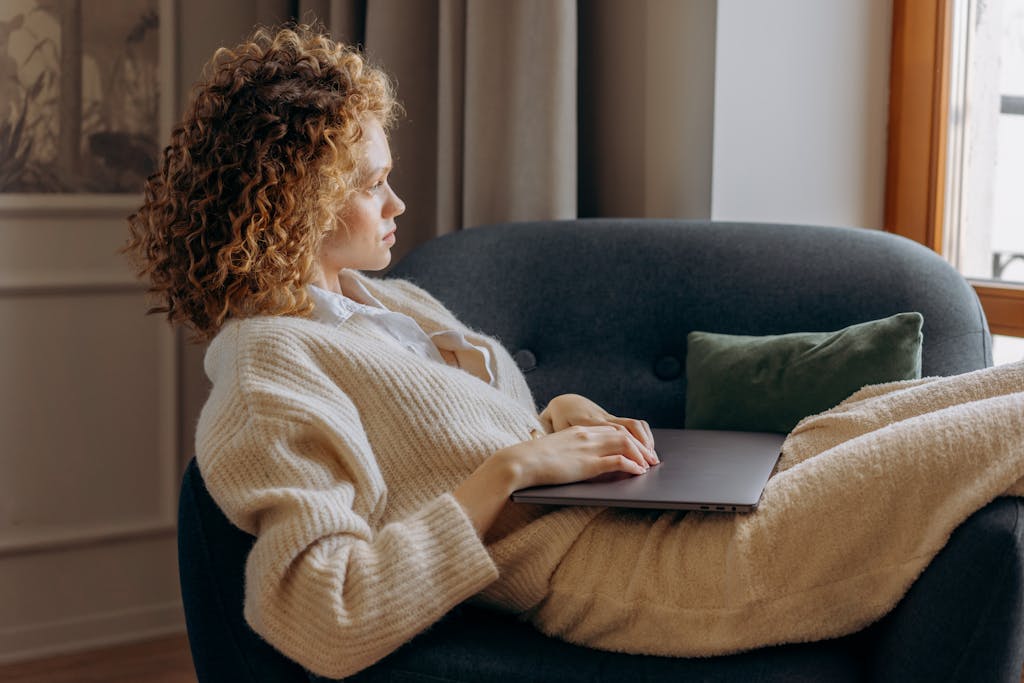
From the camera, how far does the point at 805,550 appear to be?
3.46 feet

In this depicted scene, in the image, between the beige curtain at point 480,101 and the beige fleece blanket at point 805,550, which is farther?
the beige curtain at point 480,101

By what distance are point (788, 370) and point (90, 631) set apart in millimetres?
1573

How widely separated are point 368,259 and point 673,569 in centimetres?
54

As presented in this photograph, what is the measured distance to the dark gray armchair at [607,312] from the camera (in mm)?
1130

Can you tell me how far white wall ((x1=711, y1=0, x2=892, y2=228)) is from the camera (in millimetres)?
1974

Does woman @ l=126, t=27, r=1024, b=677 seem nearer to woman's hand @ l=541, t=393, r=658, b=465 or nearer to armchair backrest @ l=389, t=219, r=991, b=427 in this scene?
woman's hand @ l=541, t=393, r=658, b=465

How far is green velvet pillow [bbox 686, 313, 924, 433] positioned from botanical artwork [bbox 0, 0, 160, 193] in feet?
4.15

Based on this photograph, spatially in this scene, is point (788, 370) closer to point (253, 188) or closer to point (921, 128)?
point (253, 188)

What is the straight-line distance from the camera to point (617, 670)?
3.54ft

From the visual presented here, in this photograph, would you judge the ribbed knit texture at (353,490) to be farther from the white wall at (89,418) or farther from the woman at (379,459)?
the white wall at (89,418)

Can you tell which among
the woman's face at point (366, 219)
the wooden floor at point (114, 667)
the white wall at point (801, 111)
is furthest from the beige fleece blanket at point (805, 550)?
the wooden floor at point (114, 667)

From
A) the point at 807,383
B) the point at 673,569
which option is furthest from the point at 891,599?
the point at 807,383

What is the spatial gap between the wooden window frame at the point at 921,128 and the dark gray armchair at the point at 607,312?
0.53m

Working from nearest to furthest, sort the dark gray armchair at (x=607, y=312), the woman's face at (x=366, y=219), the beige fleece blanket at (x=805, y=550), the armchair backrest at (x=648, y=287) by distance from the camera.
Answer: the beige fleece blanket at (x=805, y=550), the dark gray armchair at (x=607, y=312), the woman's face at (x=366, y=219), the armchair backrest at (x=648, y=287)
